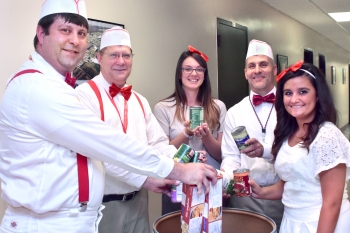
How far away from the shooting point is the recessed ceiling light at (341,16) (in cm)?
662

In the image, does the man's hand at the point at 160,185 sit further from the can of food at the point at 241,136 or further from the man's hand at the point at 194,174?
the can of food at the point at 241,136

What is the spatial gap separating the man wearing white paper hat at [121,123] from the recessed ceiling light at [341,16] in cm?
561

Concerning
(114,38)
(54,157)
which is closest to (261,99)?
(114,38)

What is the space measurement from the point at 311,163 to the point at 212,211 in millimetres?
535

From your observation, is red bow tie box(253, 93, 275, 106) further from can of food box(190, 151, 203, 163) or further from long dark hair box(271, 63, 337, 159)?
can of food box(190, 151, 203, 163)

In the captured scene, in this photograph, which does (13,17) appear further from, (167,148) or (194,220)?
(194,220)

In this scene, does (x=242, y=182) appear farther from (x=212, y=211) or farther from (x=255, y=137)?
(x=255, y=137)

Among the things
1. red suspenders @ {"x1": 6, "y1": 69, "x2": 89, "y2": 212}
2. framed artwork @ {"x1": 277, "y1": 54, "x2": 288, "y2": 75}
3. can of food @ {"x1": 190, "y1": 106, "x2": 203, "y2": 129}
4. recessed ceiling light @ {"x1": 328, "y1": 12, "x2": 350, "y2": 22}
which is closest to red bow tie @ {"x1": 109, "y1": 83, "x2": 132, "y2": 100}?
can of food @ {"x1": 190, "y1": 106, "x2": 203, "y2": 129}

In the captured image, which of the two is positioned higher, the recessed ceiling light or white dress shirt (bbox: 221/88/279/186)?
the recessed ceiling light

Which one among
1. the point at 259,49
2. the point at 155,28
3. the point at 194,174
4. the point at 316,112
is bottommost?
the point at 194,174

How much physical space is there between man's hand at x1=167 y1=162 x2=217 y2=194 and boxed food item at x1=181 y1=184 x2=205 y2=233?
0.03 m

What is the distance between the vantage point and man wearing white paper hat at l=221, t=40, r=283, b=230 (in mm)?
2090

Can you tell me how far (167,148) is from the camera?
2125 millimetres

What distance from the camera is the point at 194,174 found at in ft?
4.66
